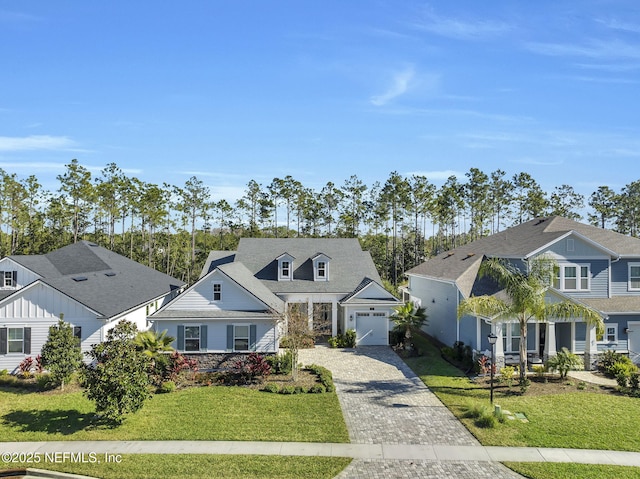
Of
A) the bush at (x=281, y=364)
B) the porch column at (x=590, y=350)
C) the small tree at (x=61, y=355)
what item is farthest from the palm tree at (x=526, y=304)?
the small tree at (x=61, y=355)

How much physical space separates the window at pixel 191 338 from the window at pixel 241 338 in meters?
1.92

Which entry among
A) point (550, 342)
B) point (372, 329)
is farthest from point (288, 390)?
point (550, 342)

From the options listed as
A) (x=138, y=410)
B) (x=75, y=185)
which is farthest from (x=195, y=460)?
(x=75, y=185)

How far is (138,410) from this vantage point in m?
16.1

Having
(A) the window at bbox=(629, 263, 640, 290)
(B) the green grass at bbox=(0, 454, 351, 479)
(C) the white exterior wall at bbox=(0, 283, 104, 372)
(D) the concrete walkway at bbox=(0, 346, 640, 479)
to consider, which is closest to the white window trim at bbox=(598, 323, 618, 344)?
(A) the window at bbox=(629, 263, 640, 290)

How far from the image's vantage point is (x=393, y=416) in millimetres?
16531

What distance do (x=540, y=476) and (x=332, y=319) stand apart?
65.2 feet

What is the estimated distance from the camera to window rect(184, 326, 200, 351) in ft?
74.9

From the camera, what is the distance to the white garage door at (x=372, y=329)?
2922 cm

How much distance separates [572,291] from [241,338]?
60.1ft

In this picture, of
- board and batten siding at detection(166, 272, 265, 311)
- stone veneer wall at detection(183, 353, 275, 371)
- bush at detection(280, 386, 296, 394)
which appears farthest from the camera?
board and batten siding at detection(166, 272, 265, 311)

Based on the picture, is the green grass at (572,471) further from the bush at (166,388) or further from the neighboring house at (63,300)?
the neighboring house at (63,300)

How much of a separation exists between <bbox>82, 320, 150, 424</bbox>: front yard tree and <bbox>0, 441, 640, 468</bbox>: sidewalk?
118cm

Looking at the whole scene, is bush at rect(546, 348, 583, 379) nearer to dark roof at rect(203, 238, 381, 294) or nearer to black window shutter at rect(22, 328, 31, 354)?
dark roof at rect(203, 238, 381, 294)
